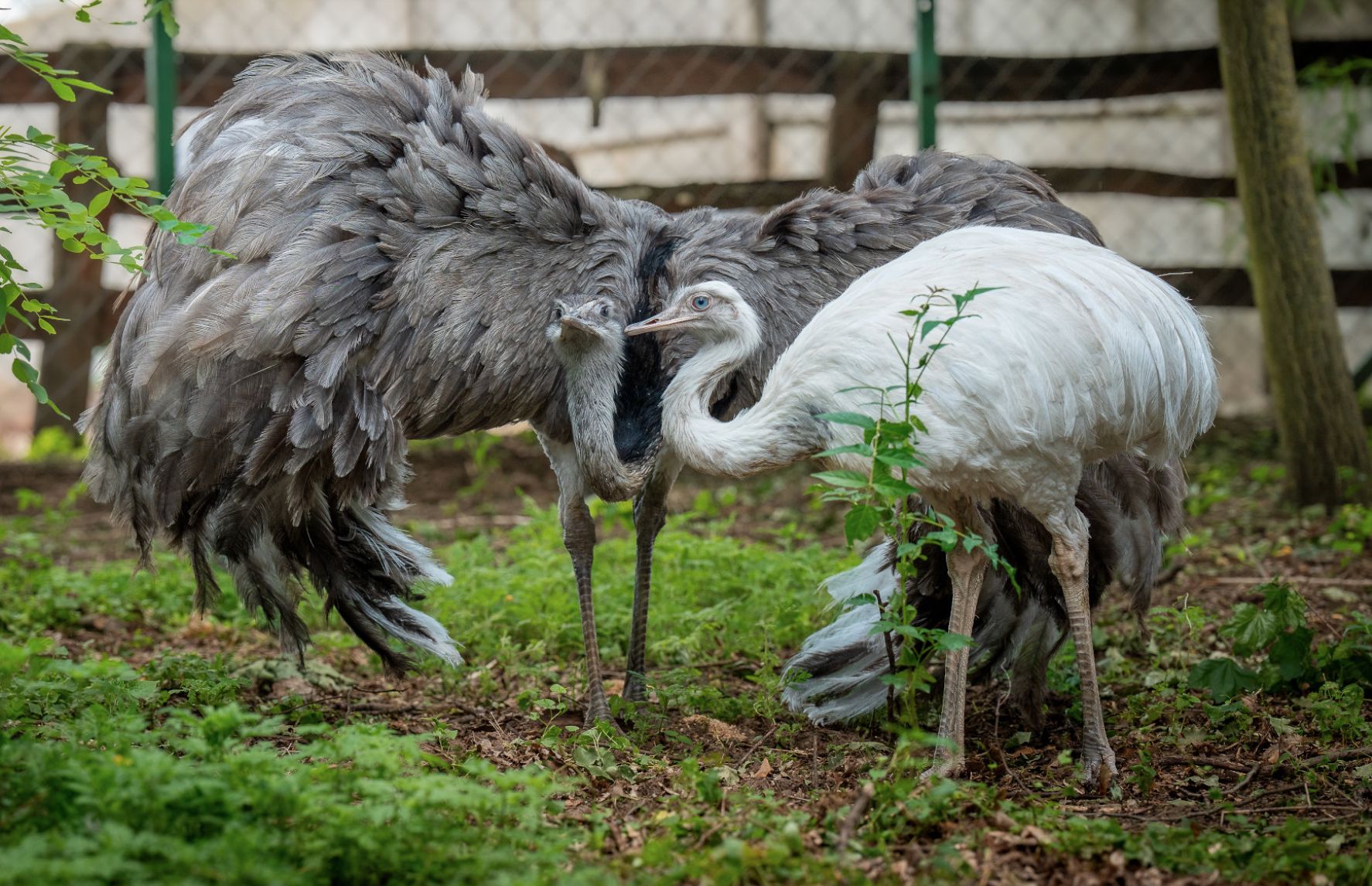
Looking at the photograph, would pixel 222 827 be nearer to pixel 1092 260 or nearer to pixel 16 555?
pixel 1092 260

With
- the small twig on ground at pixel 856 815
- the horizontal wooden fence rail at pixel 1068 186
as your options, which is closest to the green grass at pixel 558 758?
the small twig on ground at pixel 856 815

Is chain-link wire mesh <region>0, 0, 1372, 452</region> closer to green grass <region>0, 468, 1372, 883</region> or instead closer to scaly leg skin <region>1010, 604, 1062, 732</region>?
green grass <region>0, 468, 1372, 883</region>

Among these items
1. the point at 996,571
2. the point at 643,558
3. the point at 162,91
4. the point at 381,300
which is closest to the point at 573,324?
the point at 381,300

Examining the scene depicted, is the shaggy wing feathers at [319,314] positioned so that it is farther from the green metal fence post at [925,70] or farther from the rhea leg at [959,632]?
the green metal fence post at [925,70]

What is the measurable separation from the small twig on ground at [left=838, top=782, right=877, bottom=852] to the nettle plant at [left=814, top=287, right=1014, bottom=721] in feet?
1.09

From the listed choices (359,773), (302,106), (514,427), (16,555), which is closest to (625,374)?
(302,106)

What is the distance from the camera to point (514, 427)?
10.9 meters

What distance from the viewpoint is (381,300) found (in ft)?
13.6

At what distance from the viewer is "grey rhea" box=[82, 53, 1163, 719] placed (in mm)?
4145

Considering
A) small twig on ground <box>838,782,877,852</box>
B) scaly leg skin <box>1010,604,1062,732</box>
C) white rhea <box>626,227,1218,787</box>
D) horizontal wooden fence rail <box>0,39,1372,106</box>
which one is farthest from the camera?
horizontal wooden fence rail <box>0,39,1372,106</box>

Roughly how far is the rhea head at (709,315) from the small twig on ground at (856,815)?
1.32 meters

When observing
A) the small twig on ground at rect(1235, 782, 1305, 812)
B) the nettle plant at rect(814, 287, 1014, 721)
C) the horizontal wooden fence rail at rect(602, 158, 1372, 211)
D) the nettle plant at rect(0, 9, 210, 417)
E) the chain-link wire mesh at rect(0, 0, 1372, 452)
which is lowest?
the small twig on ground at rect(1235, 782, 1305, 812)

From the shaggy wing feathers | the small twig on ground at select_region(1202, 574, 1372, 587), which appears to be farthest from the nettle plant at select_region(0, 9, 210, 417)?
the small twig on ground at select_region(1202, 574, 1372, 587)

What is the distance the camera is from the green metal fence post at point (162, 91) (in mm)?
7141
